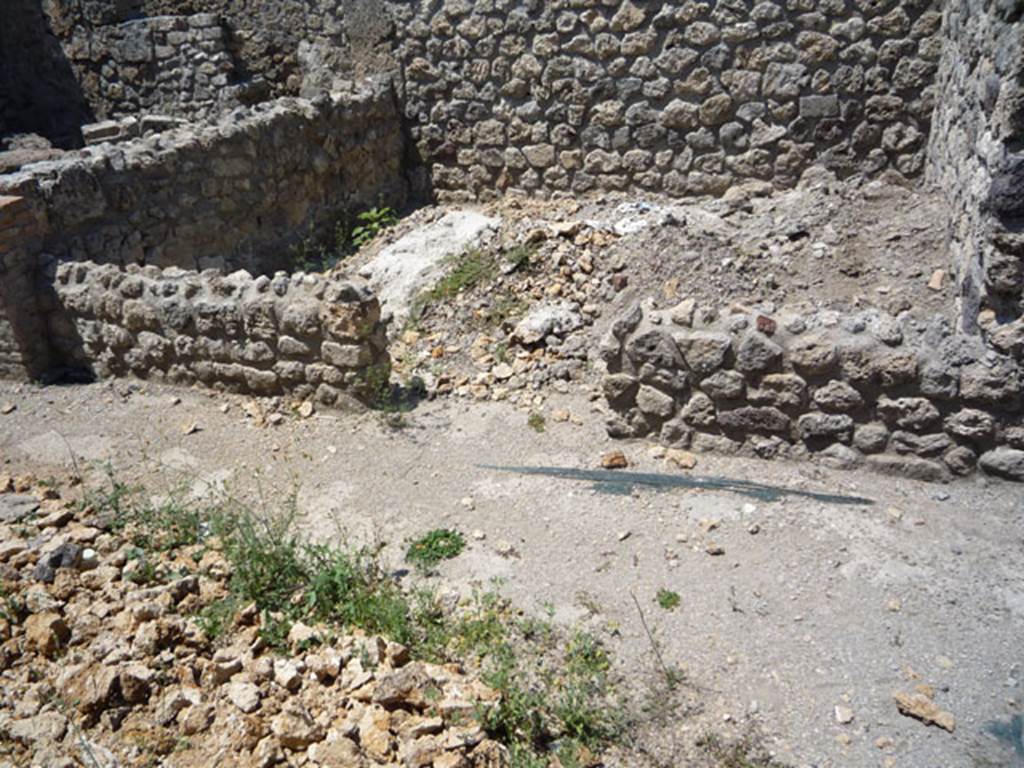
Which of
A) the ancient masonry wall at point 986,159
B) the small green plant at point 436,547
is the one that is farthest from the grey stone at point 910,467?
the small green plant at point 436,547

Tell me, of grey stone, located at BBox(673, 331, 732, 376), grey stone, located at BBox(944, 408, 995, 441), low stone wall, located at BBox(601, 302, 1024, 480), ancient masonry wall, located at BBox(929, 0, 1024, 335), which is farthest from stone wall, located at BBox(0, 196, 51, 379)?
ancient masonry wall, located at BBox(929, 0, 1024, 335)

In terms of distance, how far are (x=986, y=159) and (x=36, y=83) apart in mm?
10930

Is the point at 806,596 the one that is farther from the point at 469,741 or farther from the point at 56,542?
the point at 56,542

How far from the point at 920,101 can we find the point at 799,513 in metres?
4.40

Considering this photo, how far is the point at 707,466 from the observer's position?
16.3 feet

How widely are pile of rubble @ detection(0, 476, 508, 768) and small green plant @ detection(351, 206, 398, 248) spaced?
17.2 feet

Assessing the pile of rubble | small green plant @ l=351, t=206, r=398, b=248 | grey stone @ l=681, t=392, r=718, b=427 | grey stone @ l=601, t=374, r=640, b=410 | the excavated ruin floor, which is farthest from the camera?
small green plant @ l=351, t=206, r=398, b=248

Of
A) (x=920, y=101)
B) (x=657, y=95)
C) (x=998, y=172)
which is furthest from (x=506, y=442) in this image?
(x=920, y=101)

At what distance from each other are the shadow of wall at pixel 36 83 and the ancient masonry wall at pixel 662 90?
16.1 ft

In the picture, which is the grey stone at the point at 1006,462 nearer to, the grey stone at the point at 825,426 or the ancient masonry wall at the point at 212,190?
the grey stone at the point at 825,426

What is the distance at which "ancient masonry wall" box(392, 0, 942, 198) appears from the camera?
7344 mm

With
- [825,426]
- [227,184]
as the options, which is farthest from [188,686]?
[227,184]

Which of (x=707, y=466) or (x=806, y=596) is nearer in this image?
(x=806, y=596)

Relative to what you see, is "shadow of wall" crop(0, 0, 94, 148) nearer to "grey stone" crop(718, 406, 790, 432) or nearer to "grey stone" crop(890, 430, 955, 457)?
"grey stone" crop(718, 406, 790, 432)
